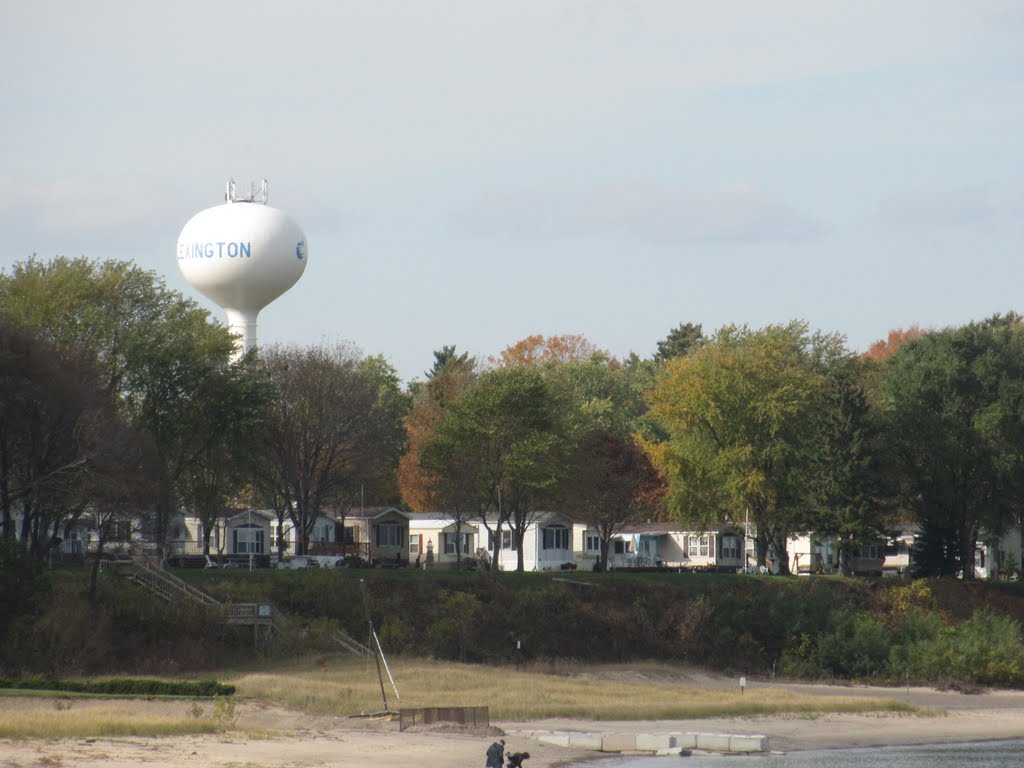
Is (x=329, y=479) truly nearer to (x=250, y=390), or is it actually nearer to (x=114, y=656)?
(x=250, y=390)

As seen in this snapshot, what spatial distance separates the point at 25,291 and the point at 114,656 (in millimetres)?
19816

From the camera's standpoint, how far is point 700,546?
106 meters

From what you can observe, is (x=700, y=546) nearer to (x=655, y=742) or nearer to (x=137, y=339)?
(x=137, y=339)

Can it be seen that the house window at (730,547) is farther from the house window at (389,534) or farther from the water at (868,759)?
the water at (868,759)

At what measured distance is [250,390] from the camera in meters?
79.4

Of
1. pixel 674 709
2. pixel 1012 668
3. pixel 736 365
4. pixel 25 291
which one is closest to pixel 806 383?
pixel 736 365

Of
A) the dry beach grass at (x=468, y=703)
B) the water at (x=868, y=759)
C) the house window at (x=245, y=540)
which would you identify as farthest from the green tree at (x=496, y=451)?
the water at (x=868, y=759)

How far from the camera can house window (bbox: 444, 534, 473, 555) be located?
3969 inches

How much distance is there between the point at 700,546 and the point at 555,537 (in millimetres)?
11535

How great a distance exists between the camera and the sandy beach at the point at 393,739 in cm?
4288

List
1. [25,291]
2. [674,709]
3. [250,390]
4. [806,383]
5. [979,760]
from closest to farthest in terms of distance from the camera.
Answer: [979,760] < [674,709] < [25,291] < [250,390] < [806,383]

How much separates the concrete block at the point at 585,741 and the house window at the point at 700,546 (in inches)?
2113

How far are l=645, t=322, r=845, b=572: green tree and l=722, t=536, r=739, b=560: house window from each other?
1151 cm

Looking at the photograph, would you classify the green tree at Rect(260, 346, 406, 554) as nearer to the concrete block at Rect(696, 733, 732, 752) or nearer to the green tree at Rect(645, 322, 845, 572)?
the green tree at Rect(645, 322, 845, 572)
